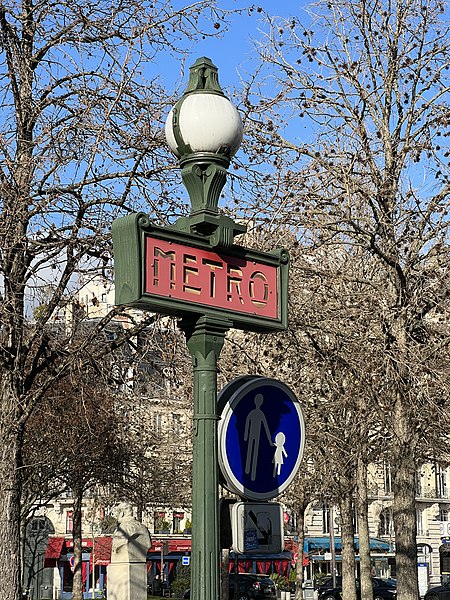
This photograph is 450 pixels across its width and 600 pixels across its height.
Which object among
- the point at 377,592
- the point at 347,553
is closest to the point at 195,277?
the point at 347,553

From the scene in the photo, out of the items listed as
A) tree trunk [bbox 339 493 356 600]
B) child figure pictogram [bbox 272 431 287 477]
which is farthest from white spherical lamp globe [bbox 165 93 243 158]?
tree trunk [bbox 339 493 356 600]

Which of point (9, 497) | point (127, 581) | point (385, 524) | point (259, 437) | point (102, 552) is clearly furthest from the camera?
point (385, 524)

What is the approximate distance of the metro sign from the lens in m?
3.84

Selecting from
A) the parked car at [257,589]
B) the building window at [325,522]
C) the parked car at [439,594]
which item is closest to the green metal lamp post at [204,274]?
the parked car at [257,589]

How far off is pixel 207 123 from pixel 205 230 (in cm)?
45

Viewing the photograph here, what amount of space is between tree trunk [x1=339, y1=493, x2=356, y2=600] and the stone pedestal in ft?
18.1

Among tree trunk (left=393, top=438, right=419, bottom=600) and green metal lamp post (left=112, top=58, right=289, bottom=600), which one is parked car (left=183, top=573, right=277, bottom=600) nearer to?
tree trunk (left=393, top=438, right=419, bottom=600)

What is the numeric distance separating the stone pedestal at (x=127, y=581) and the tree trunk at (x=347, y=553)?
18.1 feet

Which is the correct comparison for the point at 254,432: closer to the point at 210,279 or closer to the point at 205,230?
the point at 210,279

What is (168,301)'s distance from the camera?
387 centimetres

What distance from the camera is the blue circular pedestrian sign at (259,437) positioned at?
3.86m

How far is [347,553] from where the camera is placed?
26.8 metres

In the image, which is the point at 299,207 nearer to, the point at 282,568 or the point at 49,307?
the point at 49,307

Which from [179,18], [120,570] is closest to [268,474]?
[179,18]
